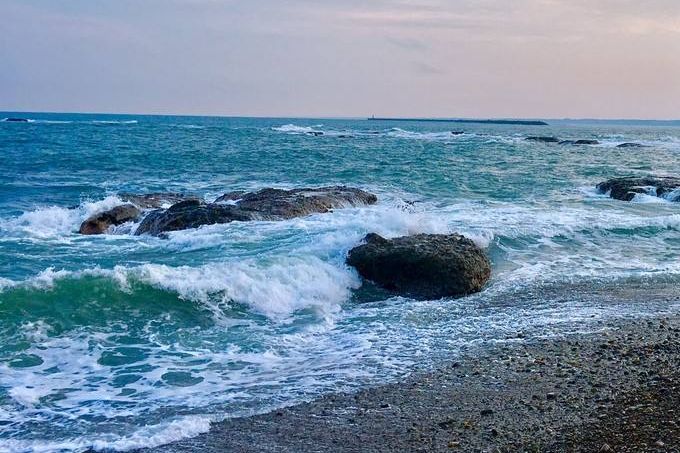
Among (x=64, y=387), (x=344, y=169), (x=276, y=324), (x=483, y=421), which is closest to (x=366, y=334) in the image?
(x=276, y=324)

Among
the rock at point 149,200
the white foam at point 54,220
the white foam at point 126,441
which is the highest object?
the rock at point 149,200

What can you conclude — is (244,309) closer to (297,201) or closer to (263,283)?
(263,283)

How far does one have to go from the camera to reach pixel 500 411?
7.11m

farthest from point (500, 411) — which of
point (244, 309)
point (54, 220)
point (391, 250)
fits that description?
point (54, 220)

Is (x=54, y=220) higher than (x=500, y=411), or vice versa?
(x=54, y=220)

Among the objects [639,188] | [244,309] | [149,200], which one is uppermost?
[639,188]

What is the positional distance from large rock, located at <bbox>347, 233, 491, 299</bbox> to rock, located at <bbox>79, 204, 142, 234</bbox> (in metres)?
8.36

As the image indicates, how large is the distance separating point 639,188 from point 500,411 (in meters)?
23.4

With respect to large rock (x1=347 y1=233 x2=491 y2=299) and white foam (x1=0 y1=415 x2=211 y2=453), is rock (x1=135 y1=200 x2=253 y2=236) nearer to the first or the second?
large rock (x1=347 y1=233 x2=491 y2=299)

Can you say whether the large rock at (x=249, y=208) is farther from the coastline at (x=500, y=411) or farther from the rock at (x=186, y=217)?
the coastline at (x=500, y=411)


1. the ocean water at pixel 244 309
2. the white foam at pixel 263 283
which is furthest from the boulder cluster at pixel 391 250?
the white foam at pixel 263 283

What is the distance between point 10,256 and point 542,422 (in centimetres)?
1238

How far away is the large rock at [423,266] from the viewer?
12.2 m

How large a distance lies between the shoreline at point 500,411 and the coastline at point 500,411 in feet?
0.04
